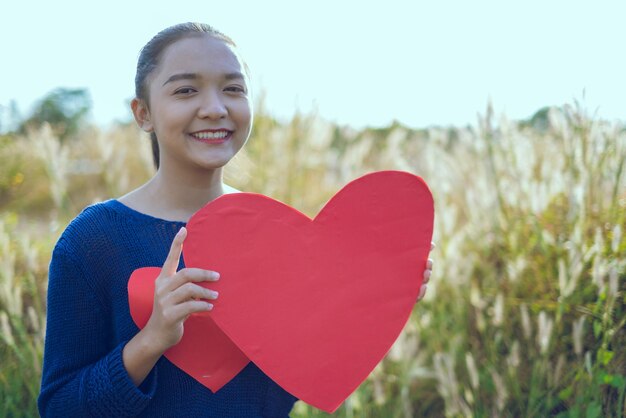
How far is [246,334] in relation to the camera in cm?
127

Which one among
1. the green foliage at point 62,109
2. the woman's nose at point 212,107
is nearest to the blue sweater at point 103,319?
the woman's nose at point 212,107

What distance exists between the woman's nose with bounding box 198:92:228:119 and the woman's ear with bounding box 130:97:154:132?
0.65 ft

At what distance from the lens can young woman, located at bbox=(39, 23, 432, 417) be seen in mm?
1305

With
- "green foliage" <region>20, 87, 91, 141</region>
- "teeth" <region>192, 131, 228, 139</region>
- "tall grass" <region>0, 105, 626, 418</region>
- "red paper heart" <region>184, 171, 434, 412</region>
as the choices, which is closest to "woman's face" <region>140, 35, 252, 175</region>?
"teeth" <region>192, 131, 228, 139</region>

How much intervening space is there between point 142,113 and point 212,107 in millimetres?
247

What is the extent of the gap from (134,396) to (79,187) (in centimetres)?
613

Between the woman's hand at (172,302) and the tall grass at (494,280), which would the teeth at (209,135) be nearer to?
the woman's hand at (172,302)

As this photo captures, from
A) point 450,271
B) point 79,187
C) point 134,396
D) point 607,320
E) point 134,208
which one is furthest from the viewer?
point 79,187

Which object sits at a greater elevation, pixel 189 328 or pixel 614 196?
pixel 614 196

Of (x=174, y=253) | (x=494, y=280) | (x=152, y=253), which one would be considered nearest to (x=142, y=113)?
(x=152, y=253)

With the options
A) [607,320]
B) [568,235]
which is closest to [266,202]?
[607,320]

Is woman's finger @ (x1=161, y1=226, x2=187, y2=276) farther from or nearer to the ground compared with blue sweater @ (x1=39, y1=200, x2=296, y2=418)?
farther from the ground

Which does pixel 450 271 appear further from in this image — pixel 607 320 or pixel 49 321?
pixel 49 321

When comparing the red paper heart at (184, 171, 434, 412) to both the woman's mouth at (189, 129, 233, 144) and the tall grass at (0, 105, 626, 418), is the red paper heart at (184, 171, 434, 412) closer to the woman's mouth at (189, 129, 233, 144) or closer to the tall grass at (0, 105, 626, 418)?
the woman's mouth at (189, 129, 233, 144)
